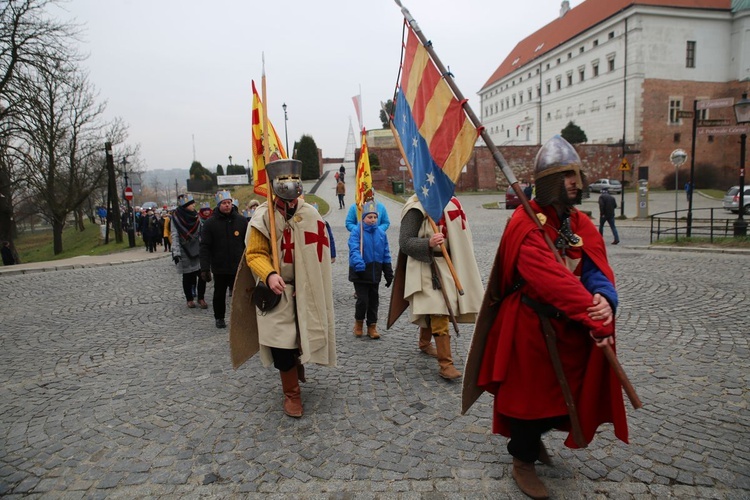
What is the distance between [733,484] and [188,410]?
3.97 metres

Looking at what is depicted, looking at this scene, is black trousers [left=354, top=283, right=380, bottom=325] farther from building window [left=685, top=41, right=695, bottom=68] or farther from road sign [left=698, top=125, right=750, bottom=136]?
building window [left=685, top=41, right=695, bottom=68]

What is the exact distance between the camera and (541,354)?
2.62m

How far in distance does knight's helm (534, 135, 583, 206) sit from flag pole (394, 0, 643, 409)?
0.14m

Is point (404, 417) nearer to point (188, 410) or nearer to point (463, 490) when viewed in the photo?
point (463, 490)

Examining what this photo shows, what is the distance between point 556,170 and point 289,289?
90.9 inches

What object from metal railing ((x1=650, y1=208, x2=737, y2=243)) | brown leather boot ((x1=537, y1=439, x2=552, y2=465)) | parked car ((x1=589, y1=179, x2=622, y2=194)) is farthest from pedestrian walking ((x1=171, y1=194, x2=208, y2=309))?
parked car ((x1=589, y1=179, x2=622, y2=194))

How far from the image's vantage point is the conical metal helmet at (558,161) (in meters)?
2.60

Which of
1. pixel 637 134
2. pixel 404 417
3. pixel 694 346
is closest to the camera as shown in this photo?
pixel 404 417

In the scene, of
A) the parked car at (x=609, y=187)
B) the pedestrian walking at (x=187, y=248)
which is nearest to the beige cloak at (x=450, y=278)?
the pedestrian walking at (x=187, y=248)

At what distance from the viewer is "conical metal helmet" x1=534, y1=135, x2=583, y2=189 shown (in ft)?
8.54

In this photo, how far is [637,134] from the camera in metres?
51.0

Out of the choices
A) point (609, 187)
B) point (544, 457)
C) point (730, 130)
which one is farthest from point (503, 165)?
point (609, 187)

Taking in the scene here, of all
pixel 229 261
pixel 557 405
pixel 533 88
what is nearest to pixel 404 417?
pixel 557 405

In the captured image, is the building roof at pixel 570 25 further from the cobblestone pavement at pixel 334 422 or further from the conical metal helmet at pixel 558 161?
the conical metal helmet at pixel 558 161
